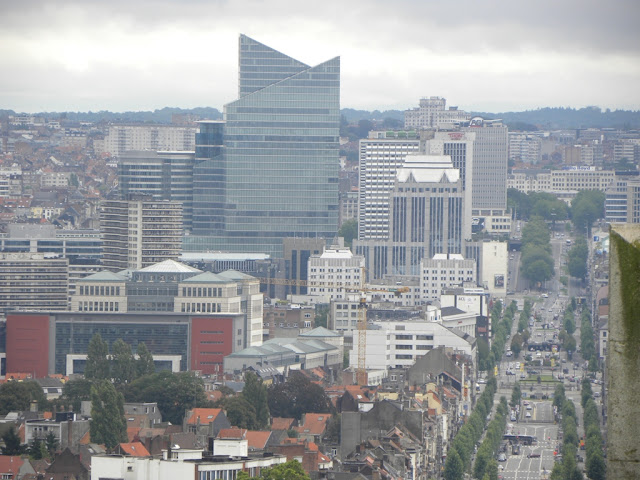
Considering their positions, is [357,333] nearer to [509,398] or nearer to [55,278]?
[509,398]

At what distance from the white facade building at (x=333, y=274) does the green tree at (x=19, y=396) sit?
294ft

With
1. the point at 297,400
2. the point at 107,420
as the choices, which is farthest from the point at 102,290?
the point at 107,420

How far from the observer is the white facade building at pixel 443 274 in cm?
19562

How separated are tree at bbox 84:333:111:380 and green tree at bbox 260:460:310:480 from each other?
52.0 metres

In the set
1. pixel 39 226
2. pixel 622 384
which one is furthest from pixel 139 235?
pixel 622 384

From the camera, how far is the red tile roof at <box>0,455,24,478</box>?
70.6 metres

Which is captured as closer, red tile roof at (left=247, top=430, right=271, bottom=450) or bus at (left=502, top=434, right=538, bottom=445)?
red tile roof at (left=247, top=430, right=271, bottom=450)

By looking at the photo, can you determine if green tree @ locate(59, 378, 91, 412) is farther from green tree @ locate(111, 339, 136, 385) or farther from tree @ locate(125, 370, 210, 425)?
green tree @ locate(111, 339, 136, 385)

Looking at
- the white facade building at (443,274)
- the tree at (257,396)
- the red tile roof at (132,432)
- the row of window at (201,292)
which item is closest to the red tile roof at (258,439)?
the red tile roof at (132,432)

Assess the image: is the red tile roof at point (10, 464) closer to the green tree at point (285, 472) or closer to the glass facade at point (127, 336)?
the green tree at point (285, 472)

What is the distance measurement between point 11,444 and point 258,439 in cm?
1015

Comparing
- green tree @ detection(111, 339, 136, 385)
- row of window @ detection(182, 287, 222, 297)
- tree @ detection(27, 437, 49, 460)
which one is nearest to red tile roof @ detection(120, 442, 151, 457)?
tree @ detection(27, 437, 49, 460)

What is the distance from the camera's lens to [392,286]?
630 feet

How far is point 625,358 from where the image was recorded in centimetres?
713
